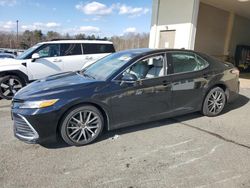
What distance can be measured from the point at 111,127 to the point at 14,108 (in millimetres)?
1513

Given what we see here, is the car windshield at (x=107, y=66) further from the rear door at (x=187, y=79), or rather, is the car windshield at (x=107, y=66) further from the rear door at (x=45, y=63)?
the rear door at (x=45, y=63)

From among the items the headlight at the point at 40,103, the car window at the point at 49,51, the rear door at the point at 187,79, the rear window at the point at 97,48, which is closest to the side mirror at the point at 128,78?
the rear door at the point at 187,79

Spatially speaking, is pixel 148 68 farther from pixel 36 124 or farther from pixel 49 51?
pixel 49 51

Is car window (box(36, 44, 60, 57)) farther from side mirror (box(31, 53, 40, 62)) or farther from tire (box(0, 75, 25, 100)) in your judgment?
tire (box(0, 75, 25, 100))

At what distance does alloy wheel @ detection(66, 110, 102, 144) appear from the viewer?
142 inches

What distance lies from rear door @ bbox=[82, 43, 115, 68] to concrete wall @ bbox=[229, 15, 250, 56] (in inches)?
394

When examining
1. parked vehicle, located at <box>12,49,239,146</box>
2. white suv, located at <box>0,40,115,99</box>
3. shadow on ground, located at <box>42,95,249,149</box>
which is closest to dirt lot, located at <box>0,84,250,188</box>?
shadow on ground, located at <box>42,95,249,149</box>

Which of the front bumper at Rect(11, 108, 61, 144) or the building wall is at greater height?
the building wall

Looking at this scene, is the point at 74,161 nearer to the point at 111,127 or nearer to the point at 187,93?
the point at 111,127

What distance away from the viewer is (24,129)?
11.3ft

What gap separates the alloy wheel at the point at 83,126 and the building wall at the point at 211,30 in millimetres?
10639

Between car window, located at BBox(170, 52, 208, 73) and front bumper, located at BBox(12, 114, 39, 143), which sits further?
car window, located at BBox(170, 52, 208, 73)

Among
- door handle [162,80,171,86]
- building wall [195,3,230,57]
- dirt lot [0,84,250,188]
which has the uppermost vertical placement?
building wall [195,3,230,57]

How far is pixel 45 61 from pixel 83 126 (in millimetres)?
4409
